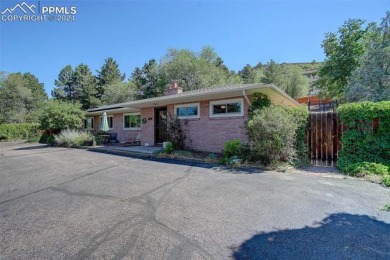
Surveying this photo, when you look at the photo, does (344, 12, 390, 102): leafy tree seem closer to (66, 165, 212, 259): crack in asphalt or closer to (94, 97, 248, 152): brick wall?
(94, 97, 248, 152): brick wall

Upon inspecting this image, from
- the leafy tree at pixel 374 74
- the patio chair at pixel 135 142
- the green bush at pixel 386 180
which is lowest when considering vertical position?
the green bush at pixel 386 180

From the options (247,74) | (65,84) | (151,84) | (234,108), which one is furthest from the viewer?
(247,74)

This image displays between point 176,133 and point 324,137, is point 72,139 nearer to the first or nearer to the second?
point 176,133

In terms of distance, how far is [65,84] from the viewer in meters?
45.0

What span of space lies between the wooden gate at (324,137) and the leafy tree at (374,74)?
327 inches

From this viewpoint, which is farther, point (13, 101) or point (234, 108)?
point (13, 101)

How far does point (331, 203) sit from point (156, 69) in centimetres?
3487

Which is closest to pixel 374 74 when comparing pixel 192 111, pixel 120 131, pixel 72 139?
pixel 192 111

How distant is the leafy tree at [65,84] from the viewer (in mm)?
44500

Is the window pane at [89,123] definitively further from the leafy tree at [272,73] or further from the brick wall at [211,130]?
the leafy tree at [272,73]

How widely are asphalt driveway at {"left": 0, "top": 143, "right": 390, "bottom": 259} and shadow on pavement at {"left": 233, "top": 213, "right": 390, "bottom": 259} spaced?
12mm

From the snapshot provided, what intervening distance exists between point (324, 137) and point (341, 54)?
16.8 meters

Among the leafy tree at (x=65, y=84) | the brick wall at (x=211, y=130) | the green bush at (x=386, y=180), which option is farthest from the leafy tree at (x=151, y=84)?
the green bush at (x=386, y=180)

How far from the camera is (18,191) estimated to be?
5.27 m
